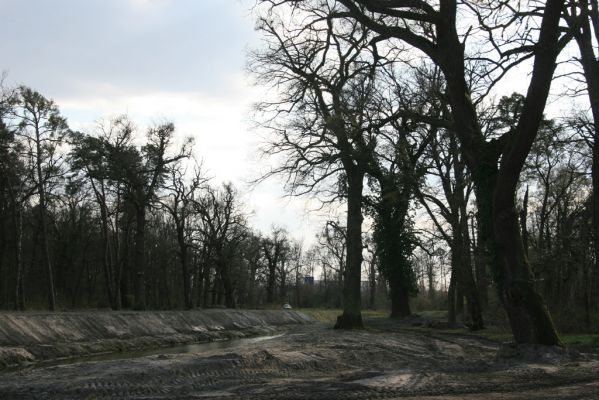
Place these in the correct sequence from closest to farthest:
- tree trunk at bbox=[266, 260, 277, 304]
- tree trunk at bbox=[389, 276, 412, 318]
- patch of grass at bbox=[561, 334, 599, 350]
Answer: patch of grass at bbox=[561, 334, 599, 350] < tree trunk at bbox=[389, 276, 412, 318] < tree trunk at bbox=[266, 260, 277, 304]

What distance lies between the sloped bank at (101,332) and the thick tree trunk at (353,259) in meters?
9.17

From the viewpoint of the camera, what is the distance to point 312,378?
1188cm

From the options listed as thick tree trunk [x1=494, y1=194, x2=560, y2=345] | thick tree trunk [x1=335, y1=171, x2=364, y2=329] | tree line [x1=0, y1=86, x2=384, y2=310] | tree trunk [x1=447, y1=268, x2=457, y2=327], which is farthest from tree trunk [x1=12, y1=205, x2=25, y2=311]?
thick tree trunk [x1=494, y1=194, x2=560, y2=345]

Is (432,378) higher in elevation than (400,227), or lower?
lower

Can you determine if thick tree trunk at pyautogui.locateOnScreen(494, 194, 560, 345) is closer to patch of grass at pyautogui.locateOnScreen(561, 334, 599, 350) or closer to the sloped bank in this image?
patch of grass at pyautogui.locateOnScreen(561, 334, 599, 350)

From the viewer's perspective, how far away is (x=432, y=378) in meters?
10.7

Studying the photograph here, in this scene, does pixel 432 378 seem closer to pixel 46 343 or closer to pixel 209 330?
pixel 46 343

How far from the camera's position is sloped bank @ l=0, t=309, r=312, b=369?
2136 centimetres

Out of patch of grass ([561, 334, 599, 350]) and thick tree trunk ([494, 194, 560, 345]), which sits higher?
thick tree trunk ([494, 194, 560, 345])

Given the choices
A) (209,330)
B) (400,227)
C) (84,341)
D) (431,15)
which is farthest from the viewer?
(400,227)

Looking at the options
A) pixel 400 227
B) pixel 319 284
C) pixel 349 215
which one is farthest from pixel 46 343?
pixel 319 284

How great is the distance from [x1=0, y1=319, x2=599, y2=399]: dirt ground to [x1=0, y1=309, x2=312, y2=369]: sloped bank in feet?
→ 26.7

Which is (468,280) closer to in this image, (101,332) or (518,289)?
(518,289)

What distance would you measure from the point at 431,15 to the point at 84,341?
19.3m
